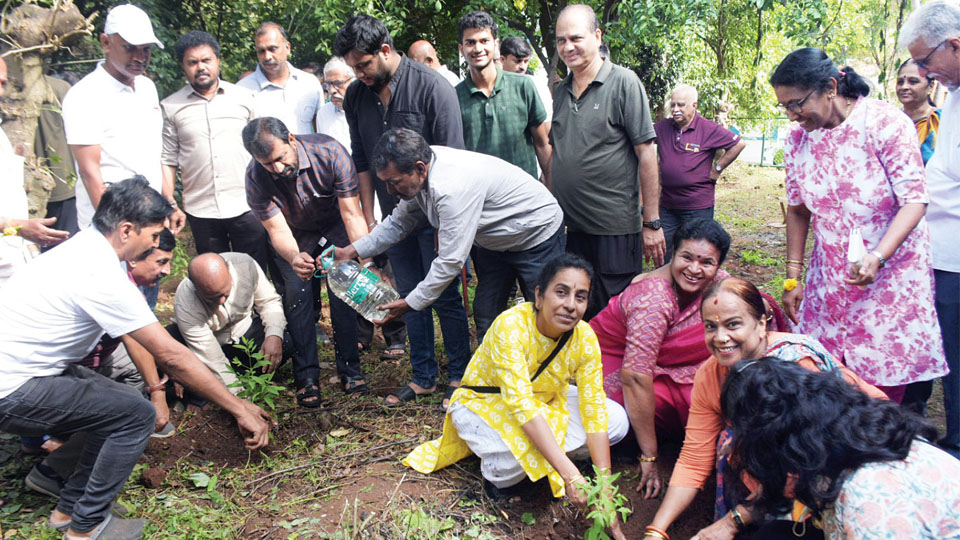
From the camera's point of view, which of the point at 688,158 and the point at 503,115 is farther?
the point at 688,158

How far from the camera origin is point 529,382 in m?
2.78

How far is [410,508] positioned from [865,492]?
1871 mm

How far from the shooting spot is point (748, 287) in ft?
7.73

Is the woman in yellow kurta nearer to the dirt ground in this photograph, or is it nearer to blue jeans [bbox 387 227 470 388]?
the dirt ground

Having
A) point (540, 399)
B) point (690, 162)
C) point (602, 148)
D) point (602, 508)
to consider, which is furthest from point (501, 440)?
point (690, 162)

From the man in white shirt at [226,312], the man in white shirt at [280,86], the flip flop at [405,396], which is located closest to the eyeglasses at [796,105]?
the flip flop at [405,396]

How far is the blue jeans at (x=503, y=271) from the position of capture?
3535 mm

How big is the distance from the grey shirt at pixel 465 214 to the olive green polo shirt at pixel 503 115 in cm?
76

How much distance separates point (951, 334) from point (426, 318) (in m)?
2.59

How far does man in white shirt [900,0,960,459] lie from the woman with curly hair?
4.41ft

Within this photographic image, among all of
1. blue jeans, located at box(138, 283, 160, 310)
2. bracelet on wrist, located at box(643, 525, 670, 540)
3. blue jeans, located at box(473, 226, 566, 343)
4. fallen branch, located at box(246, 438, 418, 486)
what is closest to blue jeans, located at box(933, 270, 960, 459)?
bracelet on wrist, located at box(643, 525, 670, 540)

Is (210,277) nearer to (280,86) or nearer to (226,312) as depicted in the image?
(226,312)

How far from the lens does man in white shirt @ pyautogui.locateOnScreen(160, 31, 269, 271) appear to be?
4.36 metres

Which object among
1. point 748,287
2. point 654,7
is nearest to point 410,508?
point 748,287
